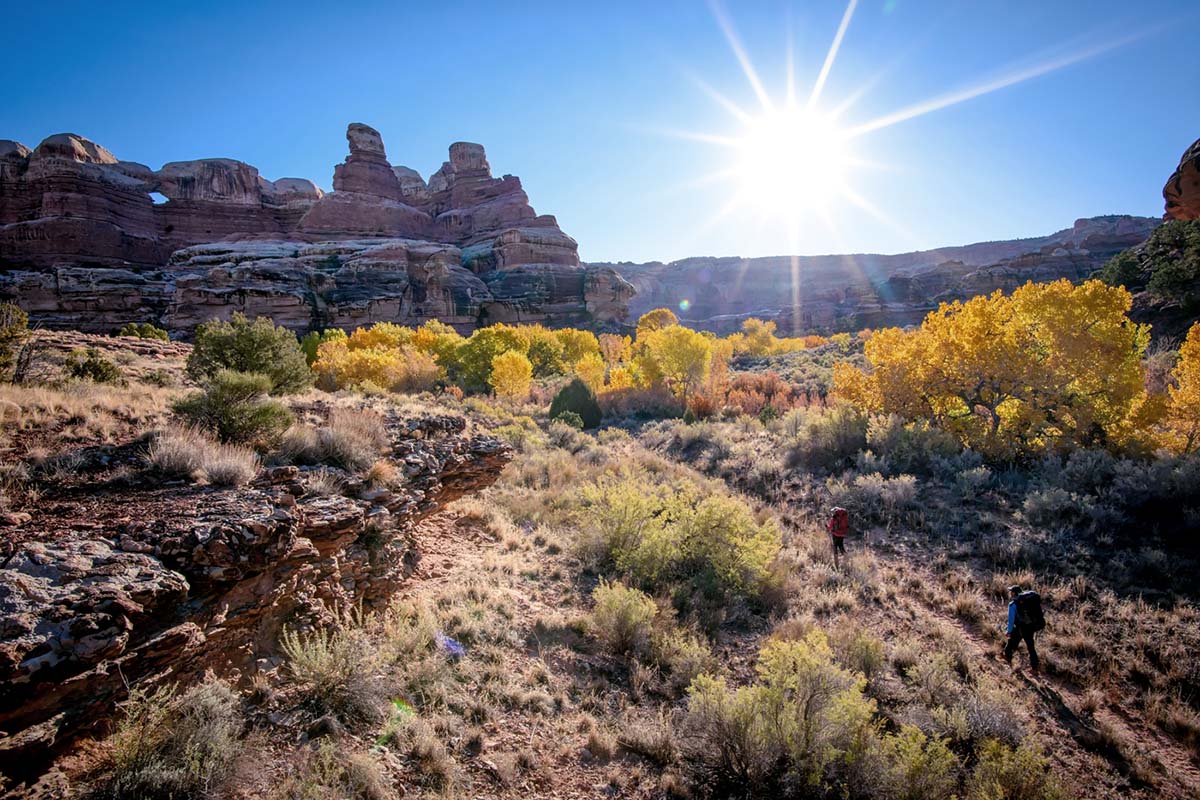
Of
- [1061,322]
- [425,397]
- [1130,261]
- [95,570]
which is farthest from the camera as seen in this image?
[1130,261]

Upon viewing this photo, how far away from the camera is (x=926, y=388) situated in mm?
13164

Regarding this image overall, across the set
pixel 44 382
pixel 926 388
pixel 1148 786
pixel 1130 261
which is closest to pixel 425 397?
pixel 44 382

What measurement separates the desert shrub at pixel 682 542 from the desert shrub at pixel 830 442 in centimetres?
530

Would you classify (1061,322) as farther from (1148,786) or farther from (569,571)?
(569,571)

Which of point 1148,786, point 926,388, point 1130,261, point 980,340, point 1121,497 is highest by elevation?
point 1130,261

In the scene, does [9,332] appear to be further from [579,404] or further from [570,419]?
[579,404]

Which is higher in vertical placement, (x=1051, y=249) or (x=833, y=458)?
(x=1051, y=249)

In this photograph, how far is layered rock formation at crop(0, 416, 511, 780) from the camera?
262 cm

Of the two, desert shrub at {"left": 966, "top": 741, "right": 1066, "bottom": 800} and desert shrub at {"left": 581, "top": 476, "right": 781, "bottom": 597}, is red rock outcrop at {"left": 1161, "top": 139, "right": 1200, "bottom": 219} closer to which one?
desert shrub at {"left": 581, "top": 476, "right": 781, "bottom": 597}

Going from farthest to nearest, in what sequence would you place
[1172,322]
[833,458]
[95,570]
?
[1172,322]
[833,458]
[95,570]

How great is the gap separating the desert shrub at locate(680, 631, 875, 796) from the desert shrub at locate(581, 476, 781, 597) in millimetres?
2715

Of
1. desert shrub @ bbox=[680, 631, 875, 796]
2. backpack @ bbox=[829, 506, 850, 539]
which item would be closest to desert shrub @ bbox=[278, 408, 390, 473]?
desert shrub @ bbox=[680, 631, 875, 796]

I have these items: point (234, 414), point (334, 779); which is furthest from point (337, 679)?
point (234, 414)

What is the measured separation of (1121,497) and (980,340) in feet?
15.6
